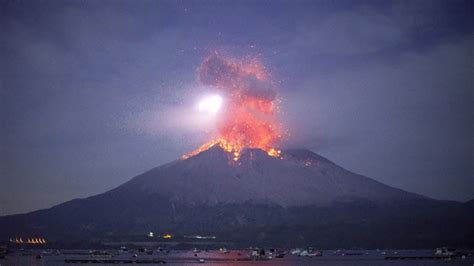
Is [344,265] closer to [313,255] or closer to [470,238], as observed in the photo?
[313,255]

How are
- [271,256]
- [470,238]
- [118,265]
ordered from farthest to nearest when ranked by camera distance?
[470,238]
[271,256]
[118,265]

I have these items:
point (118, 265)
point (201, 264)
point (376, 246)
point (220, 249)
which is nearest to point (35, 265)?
point (118, 265)

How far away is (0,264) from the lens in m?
122

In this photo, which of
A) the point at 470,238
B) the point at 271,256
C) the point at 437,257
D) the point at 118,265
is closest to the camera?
the point at 118,265

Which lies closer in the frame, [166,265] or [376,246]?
[166,265]

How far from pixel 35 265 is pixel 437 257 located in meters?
70.7

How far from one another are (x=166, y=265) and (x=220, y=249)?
246 ft

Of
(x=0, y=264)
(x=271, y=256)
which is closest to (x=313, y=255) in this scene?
(x=271, y=256)

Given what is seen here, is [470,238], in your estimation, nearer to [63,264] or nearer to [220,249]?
[220,249]

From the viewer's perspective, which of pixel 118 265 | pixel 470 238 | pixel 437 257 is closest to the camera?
pixel 118 265

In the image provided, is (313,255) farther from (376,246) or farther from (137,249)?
(137,249)

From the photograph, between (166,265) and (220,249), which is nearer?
(166,265)

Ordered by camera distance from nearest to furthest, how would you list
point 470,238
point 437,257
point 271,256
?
point 437,257, point 271,256, point 470,238

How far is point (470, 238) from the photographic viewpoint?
194 meters
